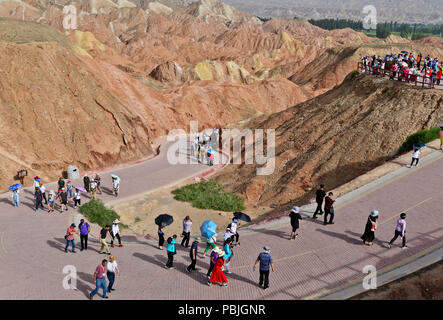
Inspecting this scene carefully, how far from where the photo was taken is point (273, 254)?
1273 cm

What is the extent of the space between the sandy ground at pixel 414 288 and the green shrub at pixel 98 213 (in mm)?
11674

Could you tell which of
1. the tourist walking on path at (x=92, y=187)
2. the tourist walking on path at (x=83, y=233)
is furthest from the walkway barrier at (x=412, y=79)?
the tourist walking on path at (x=83, y=233)

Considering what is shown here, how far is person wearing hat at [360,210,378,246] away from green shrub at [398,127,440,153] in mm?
10022

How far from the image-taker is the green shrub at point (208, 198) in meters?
22.2

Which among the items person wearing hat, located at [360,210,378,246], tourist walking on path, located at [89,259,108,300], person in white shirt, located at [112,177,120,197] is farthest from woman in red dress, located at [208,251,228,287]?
person in white shirt, located at [112,177,120,197]

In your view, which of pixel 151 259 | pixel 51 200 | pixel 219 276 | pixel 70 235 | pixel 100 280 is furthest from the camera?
pixel 51 200

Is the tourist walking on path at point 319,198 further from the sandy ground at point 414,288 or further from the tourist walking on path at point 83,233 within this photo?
the tourist walking on path at point 83,233

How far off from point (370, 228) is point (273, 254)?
10.2 ft

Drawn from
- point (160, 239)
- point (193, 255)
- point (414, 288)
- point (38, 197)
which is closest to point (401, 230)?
point (414, 288)

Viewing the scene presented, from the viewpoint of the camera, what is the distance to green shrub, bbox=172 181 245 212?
72.8 ft

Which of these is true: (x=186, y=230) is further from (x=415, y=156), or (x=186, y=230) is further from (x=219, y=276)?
(x=415, y=156)

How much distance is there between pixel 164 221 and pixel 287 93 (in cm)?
4874

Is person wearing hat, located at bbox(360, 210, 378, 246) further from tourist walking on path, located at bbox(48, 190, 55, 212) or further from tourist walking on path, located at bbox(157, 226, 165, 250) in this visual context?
tourist walking on path, located at bbox(48, 190, 55, 212)

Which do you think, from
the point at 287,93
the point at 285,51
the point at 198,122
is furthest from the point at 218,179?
the point at 285,51
